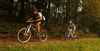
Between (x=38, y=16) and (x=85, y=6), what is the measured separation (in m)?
10.6

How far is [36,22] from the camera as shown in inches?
244

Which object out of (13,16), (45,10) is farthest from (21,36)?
(13,16)

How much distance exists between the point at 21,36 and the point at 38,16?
1660 millimetres

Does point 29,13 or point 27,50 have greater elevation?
point 29,13

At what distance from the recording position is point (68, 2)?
12.9 metres

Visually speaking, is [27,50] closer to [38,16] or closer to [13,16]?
[38,16]

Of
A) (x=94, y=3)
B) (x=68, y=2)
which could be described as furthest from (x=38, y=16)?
(x=94, y=3)

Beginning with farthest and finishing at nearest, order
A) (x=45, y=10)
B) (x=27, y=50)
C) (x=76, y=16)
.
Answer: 1. (x=76, y=16)
2. (x=45, y=10)
3. (x=27, y=50)

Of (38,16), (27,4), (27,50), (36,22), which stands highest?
(27,4)

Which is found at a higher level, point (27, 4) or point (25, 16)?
point (27, 4)

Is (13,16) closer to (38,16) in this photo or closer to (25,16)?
(25,16)

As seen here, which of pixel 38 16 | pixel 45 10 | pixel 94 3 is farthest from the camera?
pixel 94 3

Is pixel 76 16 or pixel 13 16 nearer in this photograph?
pixel 13 16

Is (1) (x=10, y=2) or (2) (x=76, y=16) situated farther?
(2) (x=76, y=16)
